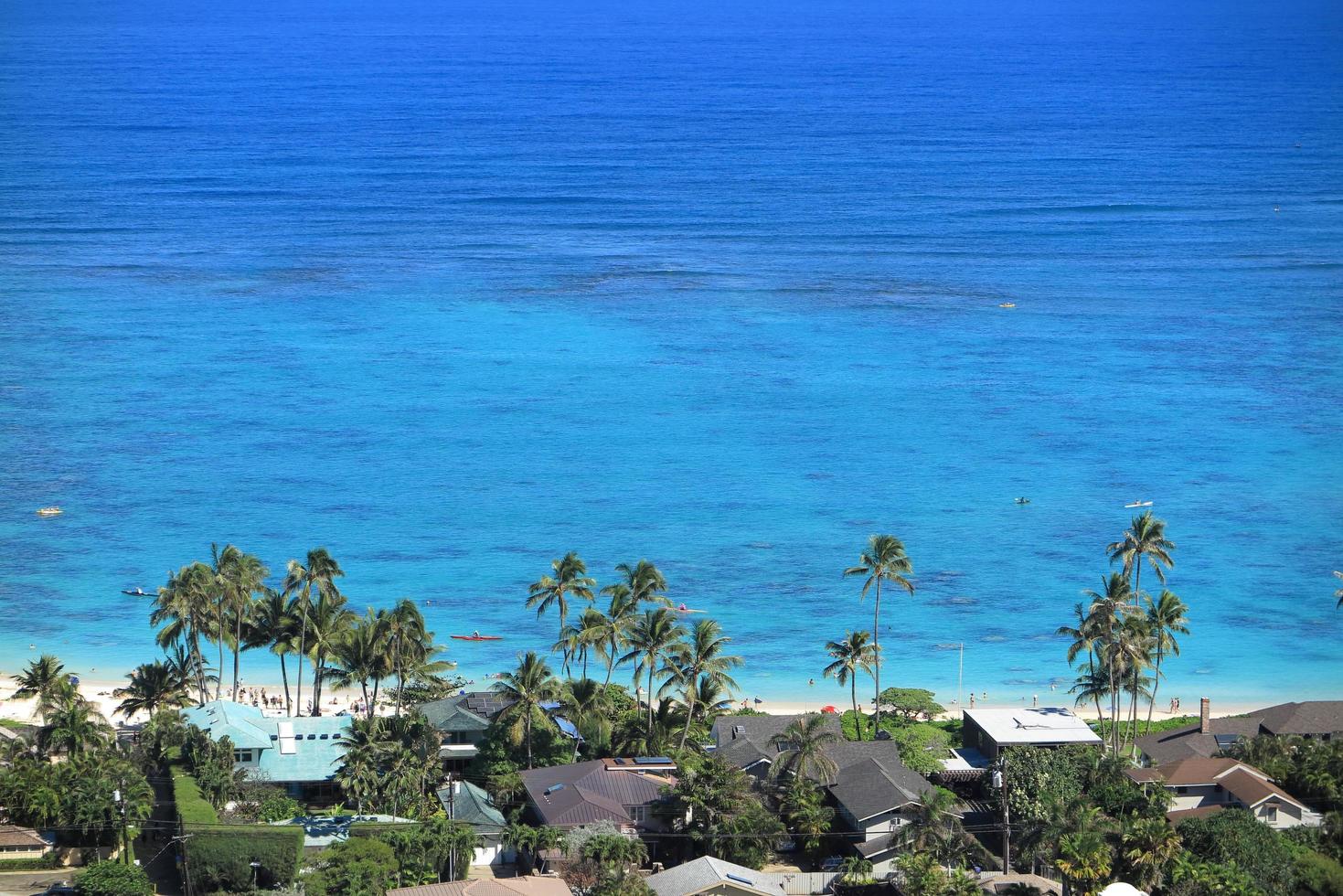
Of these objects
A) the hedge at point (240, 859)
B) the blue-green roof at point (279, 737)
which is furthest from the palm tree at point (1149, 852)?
the blue-green roof at point (279, 737)

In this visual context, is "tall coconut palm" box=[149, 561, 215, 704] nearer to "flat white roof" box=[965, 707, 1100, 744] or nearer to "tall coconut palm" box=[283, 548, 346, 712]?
"tall coconut palm" box=[283, 548, 346, 712]

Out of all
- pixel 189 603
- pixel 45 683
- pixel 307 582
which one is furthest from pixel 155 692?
pixel 307 582

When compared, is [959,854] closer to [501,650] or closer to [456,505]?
[501,650]

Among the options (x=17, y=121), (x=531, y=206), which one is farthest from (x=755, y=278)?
(x=17, y=121)

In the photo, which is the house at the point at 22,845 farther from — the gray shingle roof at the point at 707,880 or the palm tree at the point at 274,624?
the gray shingle roof at the point at 707,880

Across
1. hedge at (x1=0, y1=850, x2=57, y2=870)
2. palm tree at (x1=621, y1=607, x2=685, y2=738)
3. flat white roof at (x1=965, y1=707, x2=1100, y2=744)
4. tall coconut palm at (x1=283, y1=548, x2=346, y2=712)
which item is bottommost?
hedge at (x1=0, y1=850, x2=57, y2=870)

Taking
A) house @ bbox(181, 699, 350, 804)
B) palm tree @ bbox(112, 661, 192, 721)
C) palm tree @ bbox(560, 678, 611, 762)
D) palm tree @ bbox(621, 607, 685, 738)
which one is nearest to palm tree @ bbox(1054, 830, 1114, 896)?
palm tree @ bbox(621, 607, 685, 738)

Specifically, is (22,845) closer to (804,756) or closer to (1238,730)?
(804,756)
